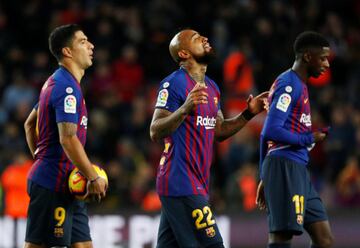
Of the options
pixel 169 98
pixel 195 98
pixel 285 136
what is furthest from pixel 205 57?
pixel 285 136

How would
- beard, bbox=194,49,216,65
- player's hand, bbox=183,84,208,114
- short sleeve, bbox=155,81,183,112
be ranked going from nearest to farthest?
player's hand, bbox=183,84,208,114 → short sleeve, bbox=155,81,183,112 → beard, bbox=194,49,216,65

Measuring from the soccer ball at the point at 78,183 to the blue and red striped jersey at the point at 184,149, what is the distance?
0.50 metres

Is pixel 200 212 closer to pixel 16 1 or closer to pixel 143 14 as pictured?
pixel 143 14

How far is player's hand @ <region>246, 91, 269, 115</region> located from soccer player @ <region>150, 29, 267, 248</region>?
414 millimetres

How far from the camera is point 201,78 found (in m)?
7.89

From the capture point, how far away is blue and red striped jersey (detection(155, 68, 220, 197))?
7613 millimetres

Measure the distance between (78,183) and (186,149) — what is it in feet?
2.84

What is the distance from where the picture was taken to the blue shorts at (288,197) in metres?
8.14

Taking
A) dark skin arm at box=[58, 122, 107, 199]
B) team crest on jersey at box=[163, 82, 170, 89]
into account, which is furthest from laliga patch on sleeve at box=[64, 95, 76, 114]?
team crest on jersey at box=[163, 82, 170, 89]

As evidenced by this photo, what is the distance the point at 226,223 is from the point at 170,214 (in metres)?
5.50

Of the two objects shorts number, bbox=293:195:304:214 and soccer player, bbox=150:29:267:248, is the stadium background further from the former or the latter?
soccer player, bbox=150:29:267:248

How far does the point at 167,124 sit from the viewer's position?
24.5 feet

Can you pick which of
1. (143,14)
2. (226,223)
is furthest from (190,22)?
(226,223)

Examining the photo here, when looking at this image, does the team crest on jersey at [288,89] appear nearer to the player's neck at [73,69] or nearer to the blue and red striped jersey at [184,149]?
the blue and red striped jersey at [184,149]
